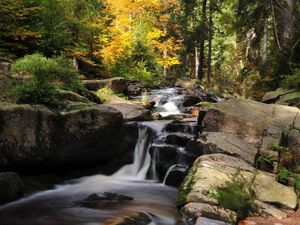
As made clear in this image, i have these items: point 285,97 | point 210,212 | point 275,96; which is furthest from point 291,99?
point 210,212

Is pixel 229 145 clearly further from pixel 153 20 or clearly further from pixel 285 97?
pixel 153 20

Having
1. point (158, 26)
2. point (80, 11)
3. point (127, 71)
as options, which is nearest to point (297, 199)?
point (80, 11)

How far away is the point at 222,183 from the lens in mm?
8266

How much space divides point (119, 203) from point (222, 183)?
7.94 feet

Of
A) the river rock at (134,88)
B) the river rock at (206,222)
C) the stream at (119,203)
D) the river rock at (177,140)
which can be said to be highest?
the river rock at (134,88)

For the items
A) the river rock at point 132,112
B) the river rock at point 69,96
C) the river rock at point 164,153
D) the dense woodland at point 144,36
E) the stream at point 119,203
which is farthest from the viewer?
the dense woodland at point 144,36

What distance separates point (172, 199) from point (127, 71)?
742 inches

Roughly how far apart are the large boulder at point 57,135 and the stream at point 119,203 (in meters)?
0.76

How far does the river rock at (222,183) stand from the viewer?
785 centimetres

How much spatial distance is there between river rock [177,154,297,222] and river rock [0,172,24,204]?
151 inches

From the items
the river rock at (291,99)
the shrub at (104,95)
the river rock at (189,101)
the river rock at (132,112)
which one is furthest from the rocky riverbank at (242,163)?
the river rock at (189,101)

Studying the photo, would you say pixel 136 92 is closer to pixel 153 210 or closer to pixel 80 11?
pixel 80 11

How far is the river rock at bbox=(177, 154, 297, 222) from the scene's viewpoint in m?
7.85

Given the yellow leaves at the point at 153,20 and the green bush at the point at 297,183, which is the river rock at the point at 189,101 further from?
the yellow leaves at the point at 153,20
